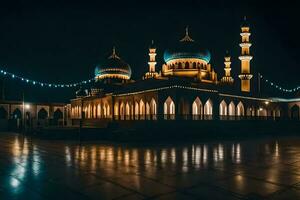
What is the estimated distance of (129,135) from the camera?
22500 mm

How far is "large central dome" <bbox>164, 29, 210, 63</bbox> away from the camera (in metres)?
41.5

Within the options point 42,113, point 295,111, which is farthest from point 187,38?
point 42,113

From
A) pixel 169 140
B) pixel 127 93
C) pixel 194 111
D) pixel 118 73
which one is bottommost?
pixel 169 140

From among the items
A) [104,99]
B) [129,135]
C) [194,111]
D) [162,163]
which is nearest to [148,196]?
[162,163]

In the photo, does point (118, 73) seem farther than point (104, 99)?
Yes

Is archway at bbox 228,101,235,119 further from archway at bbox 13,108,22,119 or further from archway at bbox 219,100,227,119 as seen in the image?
archway at bbox 13,108,22,119

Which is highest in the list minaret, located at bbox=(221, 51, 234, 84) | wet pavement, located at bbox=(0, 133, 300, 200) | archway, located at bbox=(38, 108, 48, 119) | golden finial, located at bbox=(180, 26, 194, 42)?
golden finial, located at bbox=(180, 26, 194, 42)

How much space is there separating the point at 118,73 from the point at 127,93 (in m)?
12.5

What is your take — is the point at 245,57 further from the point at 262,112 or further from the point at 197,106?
the point at 197,106

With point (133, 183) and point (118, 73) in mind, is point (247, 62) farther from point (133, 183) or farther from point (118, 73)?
point (133, 183)

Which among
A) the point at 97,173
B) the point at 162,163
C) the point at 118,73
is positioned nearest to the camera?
the point at 97,173

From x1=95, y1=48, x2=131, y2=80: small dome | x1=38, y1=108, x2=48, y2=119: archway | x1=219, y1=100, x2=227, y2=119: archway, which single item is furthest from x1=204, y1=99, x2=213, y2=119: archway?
x1=38, y1=108, x2=48, y2=119: archway

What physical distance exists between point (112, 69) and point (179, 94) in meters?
21.1

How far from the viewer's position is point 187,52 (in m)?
41.5
